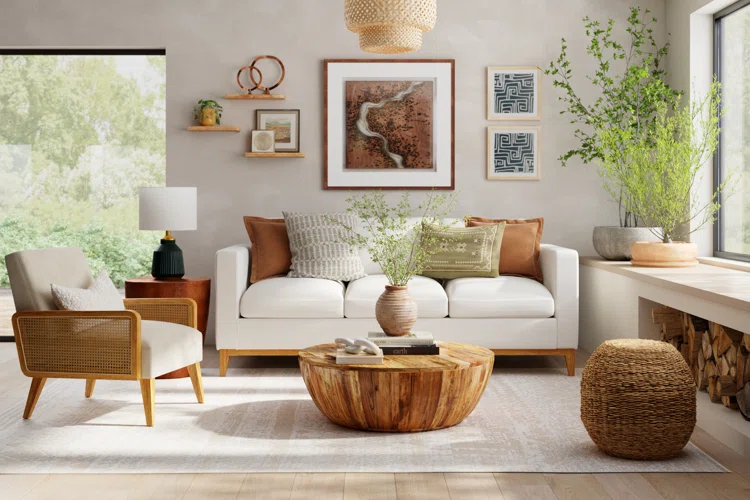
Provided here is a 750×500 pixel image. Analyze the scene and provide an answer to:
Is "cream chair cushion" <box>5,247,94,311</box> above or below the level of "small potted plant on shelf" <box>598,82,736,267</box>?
below

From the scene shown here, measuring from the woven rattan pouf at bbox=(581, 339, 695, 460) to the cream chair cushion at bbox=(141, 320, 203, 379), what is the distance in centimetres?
188

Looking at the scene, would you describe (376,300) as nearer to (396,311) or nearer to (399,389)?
(396,311)

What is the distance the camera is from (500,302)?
474cm

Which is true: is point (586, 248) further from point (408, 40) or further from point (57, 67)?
point (57, 67)

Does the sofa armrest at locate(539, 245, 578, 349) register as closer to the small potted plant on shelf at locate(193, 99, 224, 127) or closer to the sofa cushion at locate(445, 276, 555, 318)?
the sofa cushion at locate(445, 276, 555, 318)

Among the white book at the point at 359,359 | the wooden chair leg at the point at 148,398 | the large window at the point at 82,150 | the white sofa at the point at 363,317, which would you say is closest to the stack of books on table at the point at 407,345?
the white book at the point at 359,359

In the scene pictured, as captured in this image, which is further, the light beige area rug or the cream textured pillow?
the cream textured pillow

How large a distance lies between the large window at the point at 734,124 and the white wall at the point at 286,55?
0.70 m

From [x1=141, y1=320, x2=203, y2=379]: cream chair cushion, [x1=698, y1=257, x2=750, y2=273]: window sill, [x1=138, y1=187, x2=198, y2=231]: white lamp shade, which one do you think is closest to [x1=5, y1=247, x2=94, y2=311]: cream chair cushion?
[x1=141, y1=320, x2=203, y2=379]: cream chair cushion

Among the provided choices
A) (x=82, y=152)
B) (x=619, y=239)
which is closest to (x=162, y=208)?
(x=82, y=152)

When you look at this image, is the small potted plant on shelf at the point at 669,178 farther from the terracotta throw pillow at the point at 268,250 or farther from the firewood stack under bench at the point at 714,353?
the terracotta throw pillow at the point at 268,250

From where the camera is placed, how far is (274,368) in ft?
16.4

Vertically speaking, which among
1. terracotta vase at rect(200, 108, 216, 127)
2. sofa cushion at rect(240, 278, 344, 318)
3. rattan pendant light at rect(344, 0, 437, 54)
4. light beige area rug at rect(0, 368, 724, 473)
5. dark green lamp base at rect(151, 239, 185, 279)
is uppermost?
rattan pendant light at rect(344, 0, 437, 54)

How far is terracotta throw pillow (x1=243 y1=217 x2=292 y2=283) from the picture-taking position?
5.16m
